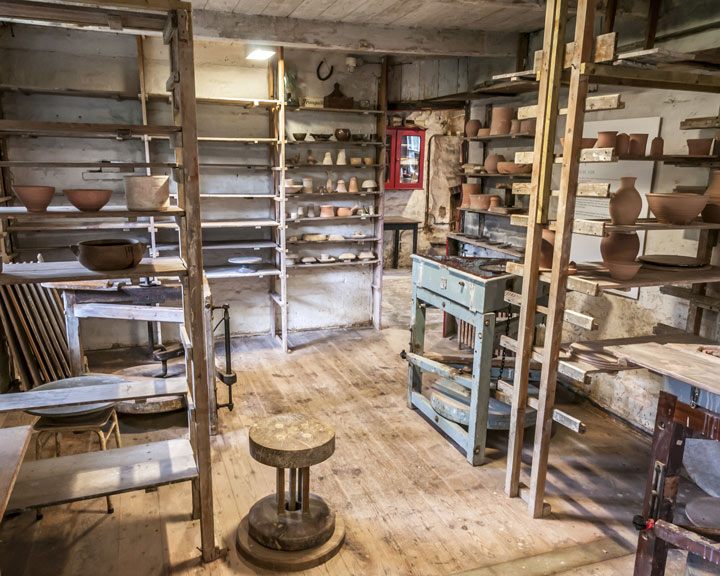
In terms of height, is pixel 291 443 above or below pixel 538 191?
below

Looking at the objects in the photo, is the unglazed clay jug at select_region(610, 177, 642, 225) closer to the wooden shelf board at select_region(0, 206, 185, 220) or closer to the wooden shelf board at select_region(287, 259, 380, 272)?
the wooden shelf board at select_region(0, 206, 185, 220)

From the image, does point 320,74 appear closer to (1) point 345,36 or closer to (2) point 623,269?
(1) point 345,36

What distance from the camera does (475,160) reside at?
5480 millimetres

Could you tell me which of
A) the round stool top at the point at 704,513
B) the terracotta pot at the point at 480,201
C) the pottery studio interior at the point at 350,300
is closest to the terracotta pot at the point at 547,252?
the pottery studio interior at the point at 350,300

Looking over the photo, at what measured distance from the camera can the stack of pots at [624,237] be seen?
2.68m

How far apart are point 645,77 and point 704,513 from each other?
1894mm

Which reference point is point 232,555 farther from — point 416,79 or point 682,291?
point 416,79

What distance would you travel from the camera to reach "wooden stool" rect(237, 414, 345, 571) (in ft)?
7.85

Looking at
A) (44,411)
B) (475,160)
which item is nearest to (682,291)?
(475,160)

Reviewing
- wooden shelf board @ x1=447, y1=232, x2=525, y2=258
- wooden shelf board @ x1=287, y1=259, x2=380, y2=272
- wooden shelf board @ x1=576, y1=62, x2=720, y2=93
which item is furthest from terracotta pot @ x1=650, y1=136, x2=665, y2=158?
wooden shelf board @ x1=287, y1=259, x2=380, y2=272

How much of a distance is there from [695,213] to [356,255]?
340 cm

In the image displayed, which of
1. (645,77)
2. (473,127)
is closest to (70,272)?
(645,77)

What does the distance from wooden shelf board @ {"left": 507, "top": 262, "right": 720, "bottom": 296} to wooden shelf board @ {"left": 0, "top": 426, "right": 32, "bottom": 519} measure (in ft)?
7.43

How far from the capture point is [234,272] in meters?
4.98
